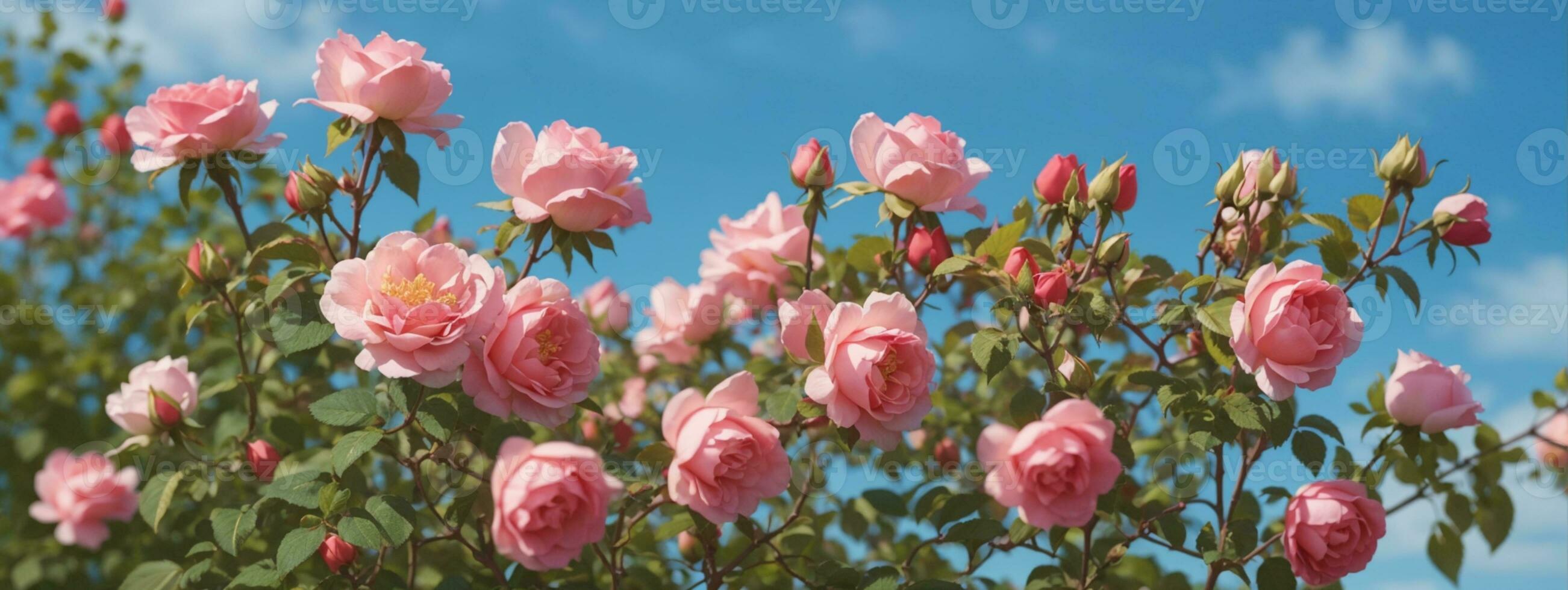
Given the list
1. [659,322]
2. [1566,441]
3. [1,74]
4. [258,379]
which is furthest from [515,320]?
[1,74]

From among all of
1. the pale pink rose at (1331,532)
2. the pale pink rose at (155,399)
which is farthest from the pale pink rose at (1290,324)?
the pale pink rose at (155,399)

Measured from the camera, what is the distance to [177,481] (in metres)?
2.21

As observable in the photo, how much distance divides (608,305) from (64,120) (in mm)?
3590

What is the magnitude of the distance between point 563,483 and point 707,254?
132 centimetres

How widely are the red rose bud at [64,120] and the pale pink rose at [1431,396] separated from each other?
5.85 metres

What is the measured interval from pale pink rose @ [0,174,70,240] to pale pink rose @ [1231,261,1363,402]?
5266 mm

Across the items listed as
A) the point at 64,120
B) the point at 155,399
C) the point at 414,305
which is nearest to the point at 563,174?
the point at 414,305

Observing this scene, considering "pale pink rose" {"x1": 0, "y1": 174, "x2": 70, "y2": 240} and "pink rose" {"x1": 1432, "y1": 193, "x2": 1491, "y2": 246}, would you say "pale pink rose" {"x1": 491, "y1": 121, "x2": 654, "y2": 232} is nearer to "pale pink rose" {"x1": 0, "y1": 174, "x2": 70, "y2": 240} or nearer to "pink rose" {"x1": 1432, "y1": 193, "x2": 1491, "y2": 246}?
"pink rose" {"x1": 1432, "y1": 193, "x2": 1491, "y2": 246}

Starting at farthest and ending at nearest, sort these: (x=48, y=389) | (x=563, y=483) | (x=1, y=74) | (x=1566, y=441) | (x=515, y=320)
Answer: (x=1, y=74)
(x=48, y=389)
(x=1566, y=441)
(x=515, y=320)
(x=563, y=483)

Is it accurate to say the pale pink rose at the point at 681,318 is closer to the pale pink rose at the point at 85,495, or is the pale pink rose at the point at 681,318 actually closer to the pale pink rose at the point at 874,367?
the pale pink rose at the point at 874,367

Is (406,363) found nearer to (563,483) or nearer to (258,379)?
(563,483)

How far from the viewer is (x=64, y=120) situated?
5.34 meters

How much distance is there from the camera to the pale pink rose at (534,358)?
1709 millimetres

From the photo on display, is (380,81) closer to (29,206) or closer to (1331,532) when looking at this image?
(1331,532)
